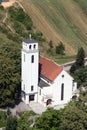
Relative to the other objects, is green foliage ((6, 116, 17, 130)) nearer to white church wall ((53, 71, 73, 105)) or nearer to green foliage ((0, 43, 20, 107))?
green foliage ((0, 43, 20, 107))

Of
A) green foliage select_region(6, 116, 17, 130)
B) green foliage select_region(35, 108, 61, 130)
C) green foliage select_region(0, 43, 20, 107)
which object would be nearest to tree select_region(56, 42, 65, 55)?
green foliage select_region(0, 43, 20, 107)

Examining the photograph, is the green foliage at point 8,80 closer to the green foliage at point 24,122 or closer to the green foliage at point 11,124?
the green foliage at point 24,122

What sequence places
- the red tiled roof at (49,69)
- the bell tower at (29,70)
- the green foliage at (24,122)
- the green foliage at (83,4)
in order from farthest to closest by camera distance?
the green foliage at (83,4) → the red tiled roof at (49,69) → the bell tower at (29,70) → the green foliage at (24,122)

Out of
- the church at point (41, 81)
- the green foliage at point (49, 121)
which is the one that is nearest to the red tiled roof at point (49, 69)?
the church at point (41, 81)

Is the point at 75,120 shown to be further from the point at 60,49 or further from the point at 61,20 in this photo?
the point at 61,20

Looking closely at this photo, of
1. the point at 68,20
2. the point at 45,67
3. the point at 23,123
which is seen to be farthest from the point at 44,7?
the point at 23,123

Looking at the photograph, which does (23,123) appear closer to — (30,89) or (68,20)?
(30,89)

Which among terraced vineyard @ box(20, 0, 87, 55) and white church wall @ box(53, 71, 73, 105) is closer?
white church wall @ box(53, 71, 73, 105)
